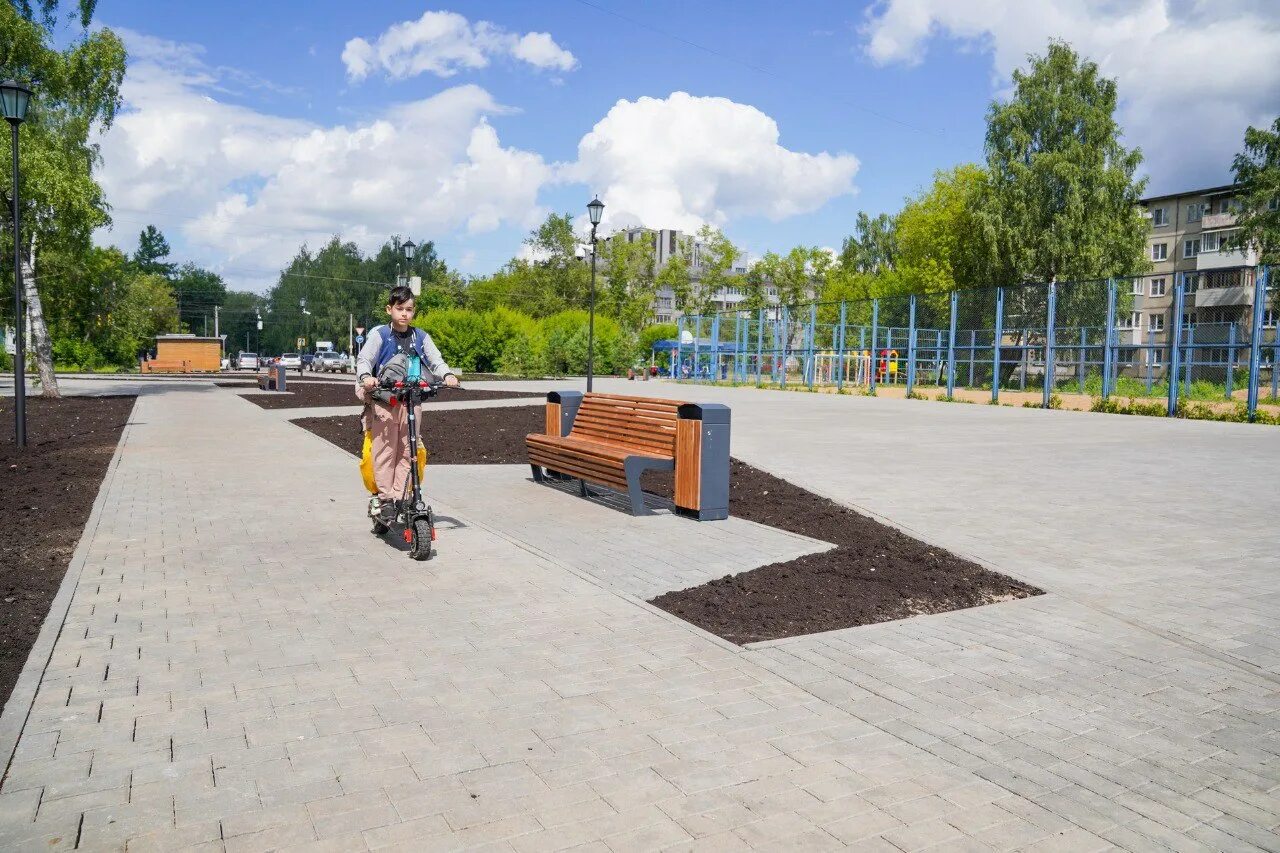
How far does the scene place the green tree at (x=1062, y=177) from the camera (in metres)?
44.5

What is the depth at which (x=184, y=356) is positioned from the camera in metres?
63.2

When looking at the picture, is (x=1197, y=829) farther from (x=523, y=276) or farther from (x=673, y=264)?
(x=523, y=276)

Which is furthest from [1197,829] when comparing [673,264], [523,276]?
[523,276]

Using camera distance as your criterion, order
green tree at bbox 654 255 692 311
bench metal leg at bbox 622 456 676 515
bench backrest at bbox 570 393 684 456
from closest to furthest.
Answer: bench metal leg at bbox 622 456 676 515, bench backrest at bbox 570 393 684 456, green tree at bbox 654 255 692 311

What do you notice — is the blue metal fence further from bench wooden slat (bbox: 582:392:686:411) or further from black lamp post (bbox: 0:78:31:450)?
black lamp post (bbox: 0:78:31:450)

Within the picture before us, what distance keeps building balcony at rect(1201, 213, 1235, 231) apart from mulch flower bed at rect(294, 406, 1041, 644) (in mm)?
70874

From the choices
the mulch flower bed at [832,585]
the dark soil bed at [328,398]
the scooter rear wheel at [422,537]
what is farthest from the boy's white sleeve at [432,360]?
the dark soil bed at [328,398]

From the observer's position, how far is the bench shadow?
8555 millimetres

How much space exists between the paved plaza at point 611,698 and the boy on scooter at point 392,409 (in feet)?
1.46

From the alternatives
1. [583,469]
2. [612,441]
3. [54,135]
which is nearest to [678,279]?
[54,135]

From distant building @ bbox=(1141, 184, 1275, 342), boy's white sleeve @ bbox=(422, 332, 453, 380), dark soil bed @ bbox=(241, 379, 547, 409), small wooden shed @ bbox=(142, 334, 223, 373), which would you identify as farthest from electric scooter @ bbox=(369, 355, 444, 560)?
small wooden shed @ bbox=(142, 334, 223, 373)

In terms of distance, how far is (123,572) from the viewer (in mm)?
5961

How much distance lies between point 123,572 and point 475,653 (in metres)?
2.79

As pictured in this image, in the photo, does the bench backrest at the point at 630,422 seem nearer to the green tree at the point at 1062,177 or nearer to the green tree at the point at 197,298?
the green tree at the point at 1062,177
